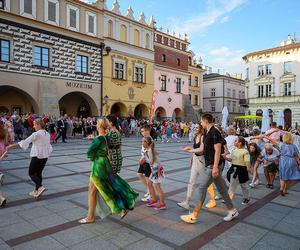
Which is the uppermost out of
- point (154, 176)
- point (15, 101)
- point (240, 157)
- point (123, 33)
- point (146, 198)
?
point (123, 33)

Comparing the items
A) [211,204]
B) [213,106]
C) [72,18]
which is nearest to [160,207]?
[211,204]

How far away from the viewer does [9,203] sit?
5.92 meters

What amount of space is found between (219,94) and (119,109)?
33.8 meters

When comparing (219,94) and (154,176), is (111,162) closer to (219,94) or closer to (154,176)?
(154,176)

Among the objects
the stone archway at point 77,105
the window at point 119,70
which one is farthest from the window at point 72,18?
the stone archway at point 77,105

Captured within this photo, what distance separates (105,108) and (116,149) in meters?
24.0

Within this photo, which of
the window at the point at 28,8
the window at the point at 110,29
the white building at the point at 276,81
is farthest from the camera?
the white building at the point at 276,81

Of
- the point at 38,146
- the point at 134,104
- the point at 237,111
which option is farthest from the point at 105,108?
the point at 237,111

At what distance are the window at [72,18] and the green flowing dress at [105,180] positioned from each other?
77.3ft

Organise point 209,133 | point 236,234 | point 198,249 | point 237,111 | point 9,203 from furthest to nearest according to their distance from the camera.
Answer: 1. point 237,111
2. point 9,203
3. point 209,133
4. point 236,234
5. point 198,249

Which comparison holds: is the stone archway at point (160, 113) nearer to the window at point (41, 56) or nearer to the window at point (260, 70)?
the window at point (41, 56)

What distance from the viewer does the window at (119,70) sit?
30.2m

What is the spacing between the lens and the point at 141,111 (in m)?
34.6

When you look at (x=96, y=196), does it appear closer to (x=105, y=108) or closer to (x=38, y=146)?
(x=38, y=146)
